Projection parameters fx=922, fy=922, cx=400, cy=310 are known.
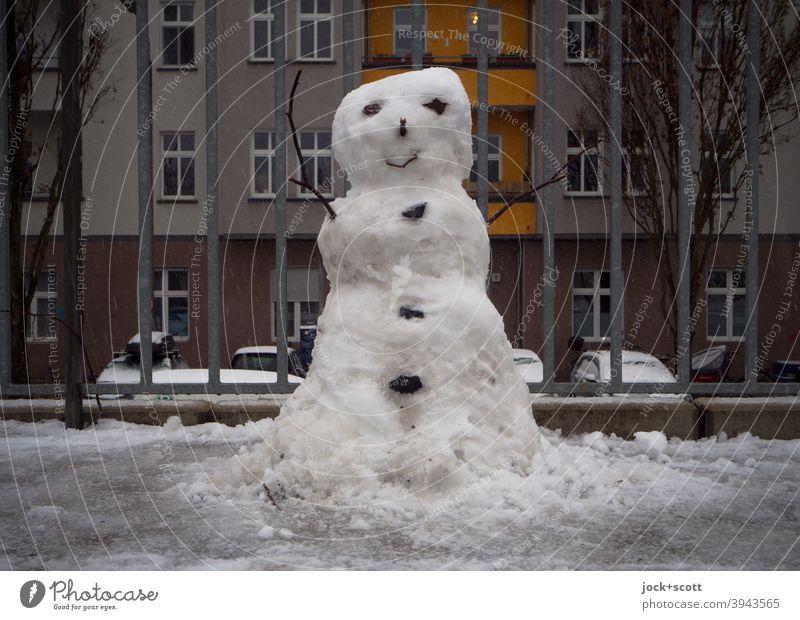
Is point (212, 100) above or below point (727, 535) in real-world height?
above

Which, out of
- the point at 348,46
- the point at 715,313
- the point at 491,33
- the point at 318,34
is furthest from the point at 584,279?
the point at 348,46

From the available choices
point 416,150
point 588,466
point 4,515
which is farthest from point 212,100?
point 588,466

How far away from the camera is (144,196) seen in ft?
16.2

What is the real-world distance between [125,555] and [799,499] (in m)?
2.85

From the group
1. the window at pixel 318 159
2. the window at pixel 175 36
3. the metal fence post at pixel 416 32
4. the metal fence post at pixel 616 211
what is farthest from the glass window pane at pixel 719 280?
the metal fence post at pixel 416 32

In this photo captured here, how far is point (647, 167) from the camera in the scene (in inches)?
518

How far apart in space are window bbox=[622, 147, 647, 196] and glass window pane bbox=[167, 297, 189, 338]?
26.6ft

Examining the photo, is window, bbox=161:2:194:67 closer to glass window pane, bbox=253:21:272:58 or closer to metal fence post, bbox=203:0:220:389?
glass window pane, bbox=253:21:272:58

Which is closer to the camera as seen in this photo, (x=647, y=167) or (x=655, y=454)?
(x=655, y=454)

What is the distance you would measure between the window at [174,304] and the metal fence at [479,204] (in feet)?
35.8

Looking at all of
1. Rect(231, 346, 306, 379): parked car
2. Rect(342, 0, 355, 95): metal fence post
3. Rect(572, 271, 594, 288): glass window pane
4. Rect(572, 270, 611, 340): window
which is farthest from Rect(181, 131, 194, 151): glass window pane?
Rect(342, 0, 355, 95): metal fence post

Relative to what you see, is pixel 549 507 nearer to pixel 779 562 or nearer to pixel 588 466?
pixel 588 466

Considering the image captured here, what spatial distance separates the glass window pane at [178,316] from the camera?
55.8 ft

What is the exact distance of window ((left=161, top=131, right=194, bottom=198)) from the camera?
15703 mm
